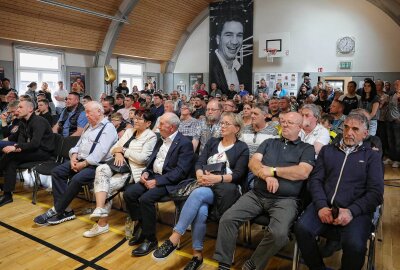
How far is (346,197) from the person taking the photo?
2287mm

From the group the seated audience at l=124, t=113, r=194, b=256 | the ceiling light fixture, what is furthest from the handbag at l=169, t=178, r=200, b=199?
the ceiling light fixture

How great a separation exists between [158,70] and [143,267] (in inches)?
522

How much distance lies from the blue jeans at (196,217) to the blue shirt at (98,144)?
1313 millimetres

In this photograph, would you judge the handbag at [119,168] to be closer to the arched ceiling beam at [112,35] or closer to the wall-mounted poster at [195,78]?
the arched ceiling beam at [112,35]

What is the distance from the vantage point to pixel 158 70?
49.5ft

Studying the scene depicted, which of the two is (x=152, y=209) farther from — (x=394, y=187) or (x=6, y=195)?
(x=394, y=187)

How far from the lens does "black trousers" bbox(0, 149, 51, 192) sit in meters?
3.91

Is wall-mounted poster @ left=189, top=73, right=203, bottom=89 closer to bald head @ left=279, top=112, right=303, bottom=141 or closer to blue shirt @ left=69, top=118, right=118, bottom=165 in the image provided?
blue shirt @ left=69, top=118, right=118, bottom=165

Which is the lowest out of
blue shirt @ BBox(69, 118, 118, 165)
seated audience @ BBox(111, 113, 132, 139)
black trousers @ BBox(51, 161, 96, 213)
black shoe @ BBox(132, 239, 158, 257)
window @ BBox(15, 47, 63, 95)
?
black shoe @ BBox(132, 239, 158, 257)

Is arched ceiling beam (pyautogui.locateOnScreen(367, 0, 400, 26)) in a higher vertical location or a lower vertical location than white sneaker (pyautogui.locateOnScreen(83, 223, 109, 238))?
higher

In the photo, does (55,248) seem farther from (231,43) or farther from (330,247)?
(231,43)

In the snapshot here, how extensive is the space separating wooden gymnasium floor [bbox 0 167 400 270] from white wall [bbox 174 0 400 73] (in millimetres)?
8561

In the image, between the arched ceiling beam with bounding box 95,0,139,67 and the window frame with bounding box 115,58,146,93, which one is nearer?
the arched ceiling beam with bounding box 95,0,139,67

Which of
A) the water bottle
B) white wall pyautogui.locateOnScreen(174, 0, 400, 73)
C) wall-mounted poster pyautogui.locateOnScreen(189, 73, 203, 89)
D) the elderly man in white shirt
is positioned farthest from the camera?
wall-mounted poster pyautogui.locateOnScreen(189, 73, 203, 89)
